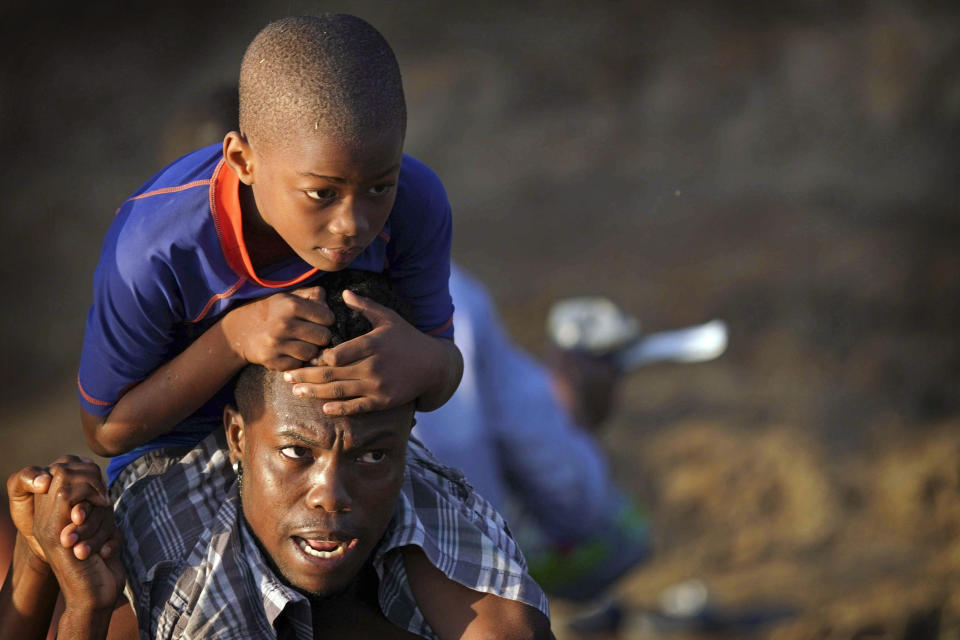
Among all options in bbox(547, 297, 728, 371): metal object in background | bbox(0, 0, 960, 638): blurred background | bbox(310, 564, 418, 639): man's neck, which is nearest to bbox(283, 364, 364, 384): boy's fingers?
bbox(310, 564, 418, 639): man's neck

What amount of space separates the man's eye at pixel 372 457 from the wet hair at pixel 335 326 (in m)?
0.16

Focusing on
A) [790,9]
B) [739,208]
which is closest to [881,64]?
[790,9]

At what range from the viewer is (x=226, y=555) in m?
2.16

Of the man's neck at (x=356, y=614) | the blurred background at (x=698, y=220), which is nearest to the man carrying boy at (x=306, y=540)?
the man's neck at (x=356, y=614)

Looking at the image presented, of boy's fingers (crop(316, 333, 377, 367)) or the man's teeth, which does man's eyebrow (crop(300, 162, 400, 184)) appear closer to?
boy's fingers (crop(316, 333, 377, 367))

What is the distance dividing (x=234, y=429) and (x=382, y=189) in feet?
1.68

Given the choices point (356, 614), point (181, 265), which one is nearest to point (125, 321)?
point (181, 265)

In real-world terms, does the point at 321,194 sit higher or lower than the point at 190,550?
higher

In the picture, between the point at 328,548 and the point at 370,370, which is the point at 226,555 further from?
the point at 370,370

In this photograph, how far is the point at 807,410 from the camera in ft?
24.3

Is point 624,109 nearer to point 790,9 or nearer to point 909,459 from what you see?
point 790,9

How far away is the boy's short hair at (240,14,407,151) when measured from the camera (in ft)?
6.35

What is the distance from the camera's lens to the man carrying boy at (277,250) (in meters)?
1.96

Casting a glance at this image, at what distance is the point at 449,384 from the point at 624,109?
778 cm
